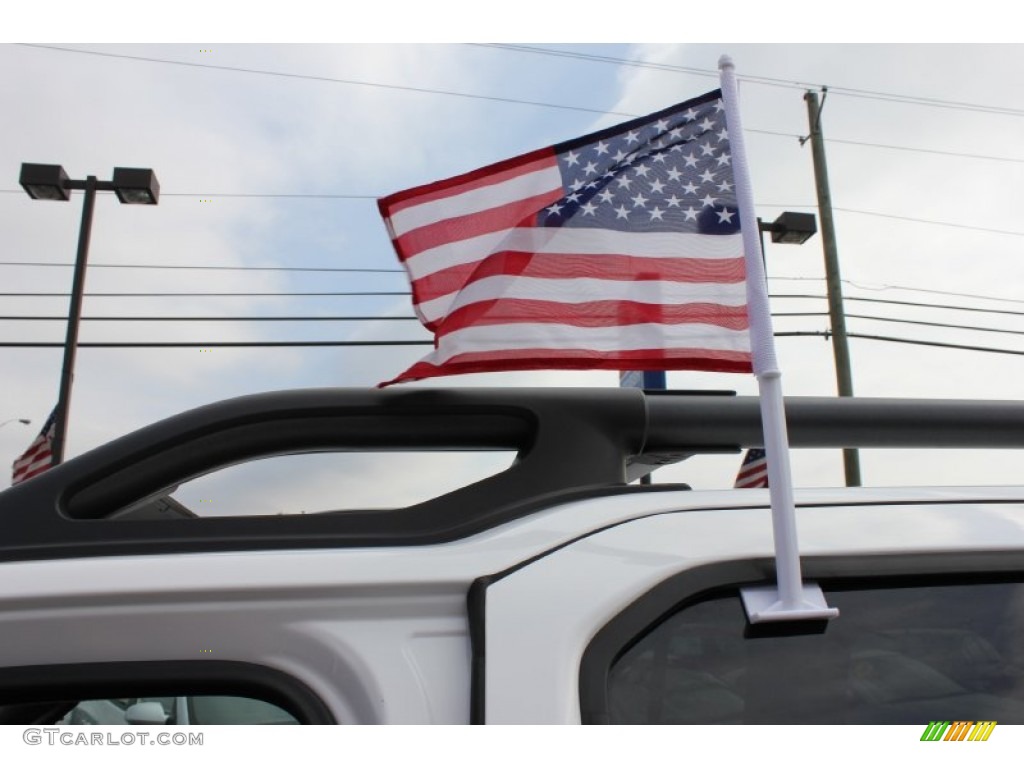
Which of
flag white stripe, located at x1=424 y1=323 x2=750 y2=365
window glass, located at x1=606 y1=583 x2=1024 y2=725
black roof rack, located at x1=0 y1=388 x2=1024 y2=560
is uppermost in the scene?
flag white stripe, located at x1=424 y1=323 x2=750 y2=365

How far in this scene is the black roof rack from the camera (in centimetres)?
140

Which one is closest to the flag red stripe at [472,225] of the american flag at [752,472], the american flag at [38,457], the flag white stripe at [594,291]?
the flag white stripe at [594,291]

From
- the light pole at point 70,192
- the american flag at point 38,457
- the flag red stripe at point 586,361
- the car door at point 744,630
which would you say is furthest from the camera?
the light pole at point 70,192

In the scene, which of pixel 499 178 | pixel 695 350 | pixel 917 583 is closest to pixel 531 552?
pixel 917 583

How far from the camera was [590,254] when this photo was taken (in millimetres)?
2158

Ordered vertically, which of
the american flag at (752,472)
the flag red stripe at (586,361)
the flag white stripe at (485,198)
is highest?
the american flag at (752,472)

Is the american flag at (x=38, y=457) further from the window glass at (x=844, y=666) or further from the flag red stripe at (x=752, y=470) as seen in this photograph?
the window glass at (x=844, y=666)

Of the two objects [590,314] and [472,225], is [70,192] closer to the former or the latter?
[472,225]

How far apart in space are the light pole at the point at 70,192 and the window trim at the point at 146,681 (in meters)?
11.4

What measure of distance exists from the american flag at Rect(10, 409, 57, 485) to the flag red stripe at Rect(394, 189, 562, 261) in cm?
978

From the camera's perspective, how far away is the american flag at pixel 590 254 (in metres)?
2.02
